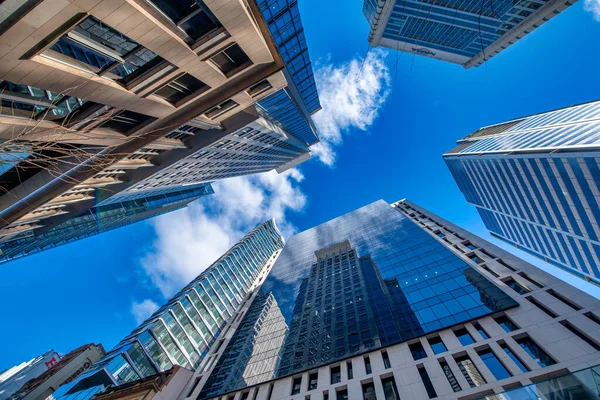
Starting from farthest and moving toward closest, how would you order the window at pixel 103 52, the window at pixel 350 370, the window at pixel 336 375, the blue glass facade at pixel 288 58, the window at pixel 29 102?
the blue glass facade at pixel 288 58 < the window at pixel 336 375 < the window at pixel 350 370 < the window at pixel 29 102 < the window at pixel 103 52

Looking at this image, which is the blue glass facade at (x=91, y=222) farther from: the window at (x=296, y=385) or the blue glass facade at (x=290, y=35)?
the blue glass facade at (x=290, y=35)

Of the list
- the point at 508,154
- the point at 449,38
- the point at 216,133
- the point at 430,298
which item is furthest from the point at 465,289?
the point at 449,38

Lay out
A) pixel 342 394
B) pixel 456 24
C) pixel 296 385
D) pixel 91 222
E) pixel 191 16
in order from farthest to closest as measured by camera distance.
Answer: pixel 456 24 → pixel 91 222 → pixel 296 385 → pixel 342 394 → pixel 191 16

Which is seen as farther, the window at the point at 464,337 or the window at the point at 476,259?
the window at the point at 476,259

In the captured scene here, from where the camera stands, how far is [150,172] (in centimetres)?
2500

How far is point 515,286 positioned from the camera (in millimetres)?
26250

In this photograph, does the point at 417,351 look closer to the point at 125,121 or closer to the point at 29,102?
the point at 125,121

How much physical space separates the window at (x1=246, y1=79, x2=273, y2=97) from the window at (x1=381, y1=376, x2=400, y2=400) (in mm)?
24193

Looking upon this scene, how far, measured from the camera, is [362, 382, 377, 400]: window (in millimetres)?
20877

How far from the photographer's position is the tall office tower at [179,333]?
3497 centimetres

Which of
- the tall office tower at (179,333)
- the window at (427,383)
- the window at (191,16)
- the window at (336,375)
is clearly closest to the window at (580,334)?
the window at (427,383)

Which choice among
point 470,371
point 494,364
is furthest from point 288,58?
point 494,364

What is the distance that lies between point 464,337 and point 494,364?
3.80 meters

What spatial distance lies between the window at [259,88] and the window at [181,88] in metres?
4.14
